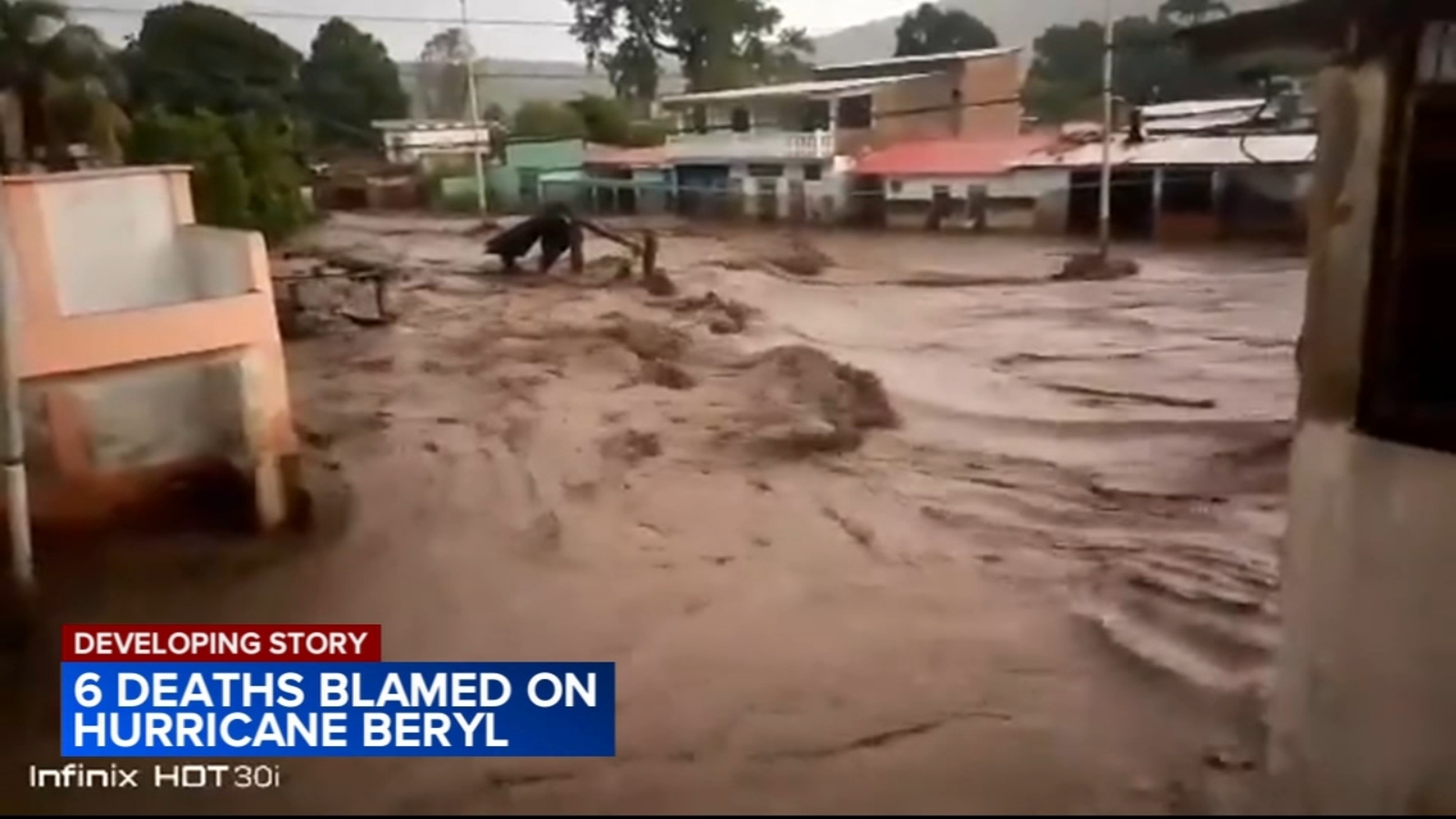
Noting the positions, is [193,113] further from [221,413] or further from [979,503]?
[979,503]

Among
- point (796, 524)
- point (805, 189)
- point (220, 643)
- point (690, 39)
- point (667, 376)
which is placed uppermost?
point (690, 39)

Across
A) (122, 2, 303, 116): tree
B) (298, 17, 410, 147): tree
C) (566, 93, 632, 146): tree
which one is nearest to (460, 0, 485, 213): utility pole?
(298, 17, 410, 147): tree

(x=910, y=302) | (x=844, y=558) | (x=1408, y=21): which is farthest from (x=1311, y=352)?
(x=910, y=302)

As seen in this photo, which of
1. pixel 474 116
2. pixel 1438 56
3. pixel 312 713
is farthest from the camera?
pixel 474 116

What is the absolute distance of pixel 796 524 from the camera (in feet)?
13.0

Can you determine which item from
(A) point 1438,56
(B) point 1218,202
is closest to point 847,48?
(B) point 1218,202

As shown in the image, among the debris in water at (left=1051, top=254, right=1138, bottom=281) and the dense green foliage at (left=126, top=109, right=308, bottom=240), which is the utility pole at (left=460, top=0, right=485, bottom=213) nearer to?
the dense green foliage at (left=126, top=109, right=308, bottom=240)

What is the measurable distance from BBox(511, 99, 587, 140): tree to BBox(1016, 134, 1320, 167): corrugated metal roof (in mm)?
1843

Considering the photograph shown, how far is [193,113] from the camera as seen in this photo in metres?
3.96

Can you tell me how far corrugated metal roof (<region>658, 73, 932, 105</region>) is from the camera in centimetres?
473

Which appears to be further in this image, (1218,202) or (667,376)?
(1218,202)

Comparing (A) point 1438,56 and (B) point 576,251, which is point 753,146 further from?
(A) point 1438,56

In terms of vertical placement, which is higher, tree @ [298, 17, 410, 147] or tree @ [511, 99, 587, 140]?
tree @ [298, 17, 410, 147]

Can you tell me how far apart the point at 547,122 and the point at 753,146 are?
0.82 metres
